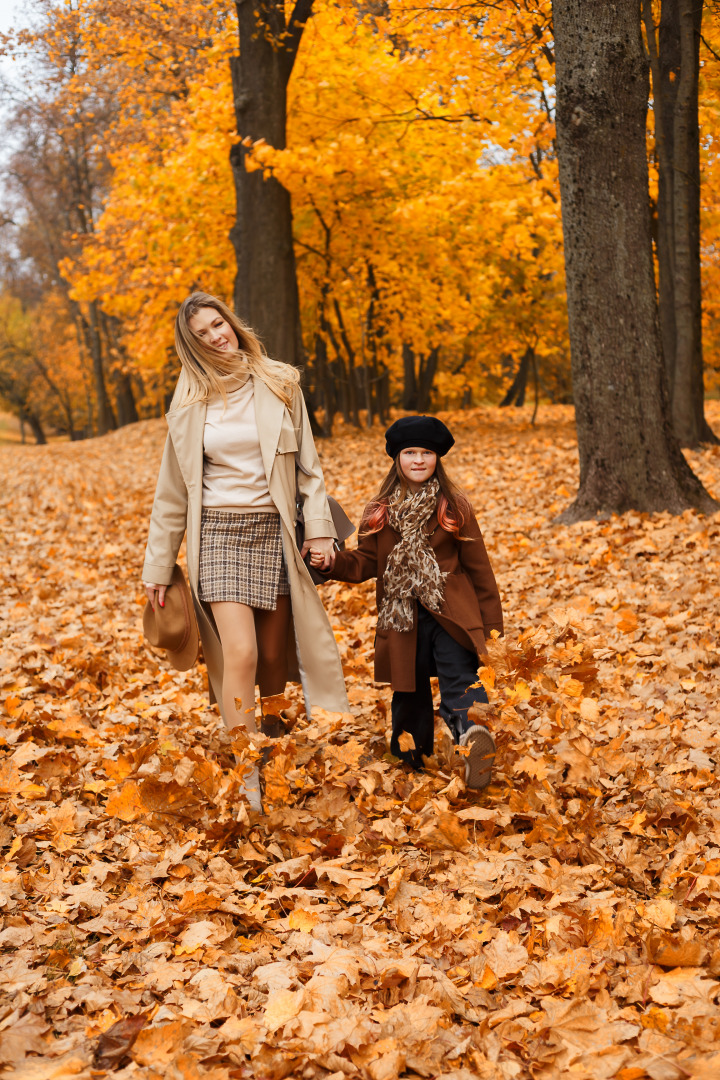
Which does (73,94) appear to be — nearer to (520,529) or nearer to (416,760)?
(520,529)

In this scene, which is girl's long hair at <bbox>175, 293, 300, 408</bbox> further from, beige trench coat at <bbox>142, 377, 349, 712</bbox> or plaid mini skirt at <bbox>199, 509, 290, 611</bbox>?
plaid mini skirt at <bbox>199, 509, 290, 611</bbox>

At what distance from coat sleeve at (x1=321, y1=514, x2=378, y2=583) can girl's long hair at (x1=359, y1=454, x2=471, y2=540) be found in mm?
50

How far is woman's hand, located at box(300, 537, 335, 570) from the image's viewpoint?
3.63 metres

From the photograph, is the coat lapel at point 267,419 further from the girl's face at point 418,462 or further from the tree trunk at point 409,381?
the tree trunk at point 409,381

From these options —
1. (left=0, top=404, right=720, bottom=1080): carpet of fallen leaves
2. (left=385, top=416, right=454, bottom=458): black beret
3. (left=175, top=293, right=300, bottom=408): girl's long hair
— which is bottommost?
(left=0, top=404, right=720, bottom=1080): carpet of fallen leaves

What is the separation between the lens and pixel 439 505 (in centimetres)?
361

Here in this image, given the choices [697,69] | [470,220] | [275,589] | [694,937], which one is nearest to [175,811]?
[275,589]

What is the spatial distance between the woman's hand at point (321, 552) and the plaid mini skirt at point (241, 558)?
0.41 ft

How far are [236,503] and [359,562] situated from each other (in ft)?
1.84

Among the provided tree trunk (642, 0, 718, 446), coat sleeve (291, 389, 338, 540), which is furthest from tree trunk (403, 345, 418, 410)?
coat sleeve (291, 389, 338, 540)

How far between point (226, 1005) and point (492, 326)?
52.5 feet

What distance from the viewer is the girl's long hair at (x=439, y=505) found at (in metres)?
3.58

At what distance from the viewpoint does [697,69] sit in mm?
9102

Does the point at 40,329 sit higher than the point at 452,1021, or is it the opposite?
the point at 40,329
